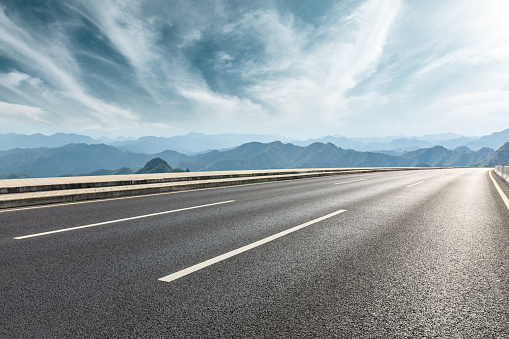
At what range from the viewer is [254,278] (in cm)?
301

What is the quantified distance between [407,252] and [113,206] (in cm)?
740

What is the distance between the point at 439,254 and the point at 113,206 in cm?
780

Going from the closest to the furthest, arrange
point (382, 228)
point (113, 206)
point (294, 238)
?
point (294, 238) → point (382, 228) → point (113, 206)

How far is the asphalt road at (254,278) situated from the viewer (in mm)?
2139

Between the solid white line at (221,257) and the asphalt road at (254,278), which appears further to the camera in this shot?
the solid white line at (221,257)

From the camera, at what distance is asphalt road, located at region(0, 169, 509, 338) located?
2.14 meters

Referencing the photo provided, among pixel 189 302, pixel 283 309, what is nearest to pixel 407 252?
pixel 283 309

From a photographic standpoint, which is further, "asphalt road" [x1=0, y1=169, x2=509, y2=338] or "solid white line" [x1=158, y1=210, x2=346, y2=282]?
"solid white line" [x1=158, y1=210, x2=346, y2=282]

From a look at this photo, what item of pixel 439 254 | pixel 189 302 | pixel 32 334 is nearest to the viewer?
pixel 32 334

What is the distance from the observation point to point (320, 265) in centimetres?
344

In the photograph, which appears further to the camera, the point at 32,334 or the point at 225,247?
the point at 225,247

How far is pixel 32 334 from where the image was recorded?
6.58 feet

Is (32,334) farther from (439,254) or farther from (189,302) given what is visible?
(439,254)

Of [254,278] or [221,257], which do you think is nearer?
[254,278]
